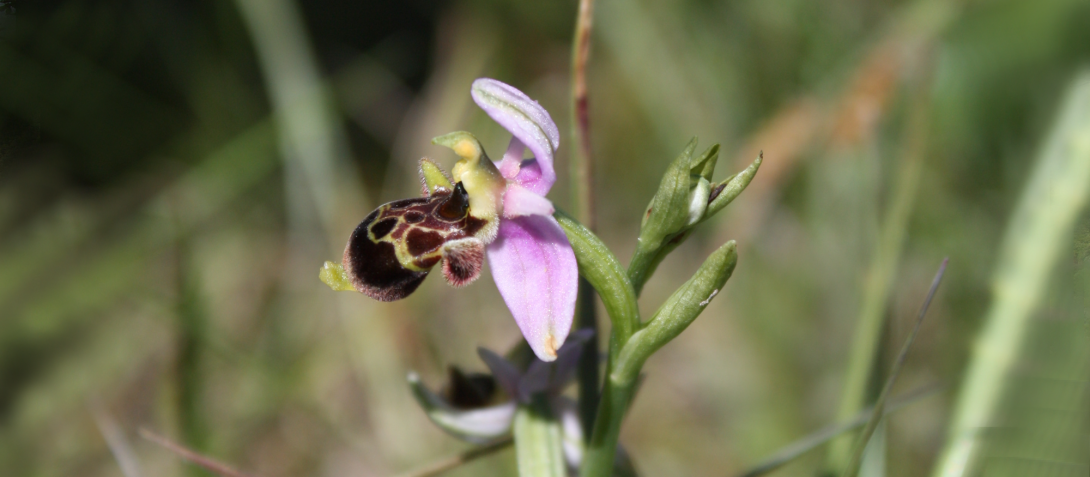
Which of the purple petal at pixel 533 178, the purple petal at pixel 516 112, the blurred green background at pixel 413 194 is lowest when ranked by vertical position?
the blurred green background at pixel 413 194

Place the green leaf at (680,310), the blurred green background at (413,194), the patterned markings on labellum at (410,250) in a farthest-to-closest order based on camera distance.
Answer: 1. the blurred green background at (413,194)
2. the patterned markings on labellum at (410,250)
3. the green leaf at (680,310)

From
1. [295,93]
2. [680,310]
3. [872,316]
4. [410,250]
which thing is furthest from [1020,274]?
[295,93]

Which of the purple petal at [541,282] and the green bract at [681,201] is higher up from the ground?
the green bract at [681,201]

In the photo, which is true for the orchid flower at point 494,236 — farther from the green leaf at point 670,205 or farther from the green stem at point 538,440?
the green stem at point 538,440

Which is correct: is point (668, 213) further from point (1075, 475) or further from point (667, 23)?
point (667, 23)

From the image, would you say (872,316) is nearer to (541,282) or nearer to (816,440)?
(816,440)

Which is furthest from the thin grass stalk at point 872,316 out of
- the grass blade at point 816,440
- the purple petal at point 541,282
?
the purple petal at point 541,282

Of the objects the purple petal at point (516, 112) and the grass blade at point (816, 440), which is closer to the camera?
the purple petal at point (516, 112)
